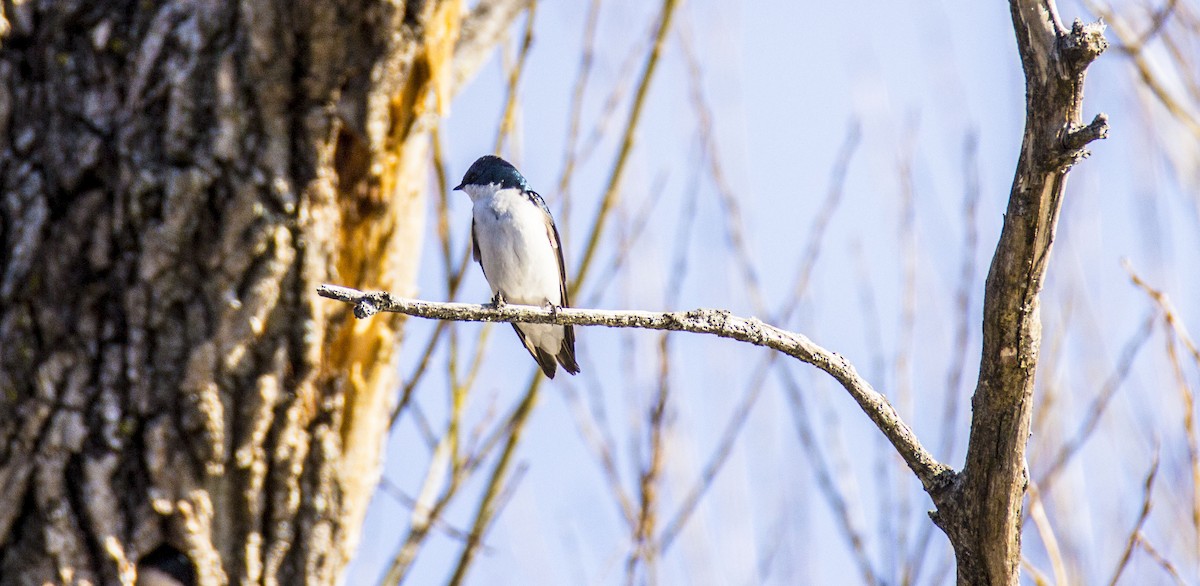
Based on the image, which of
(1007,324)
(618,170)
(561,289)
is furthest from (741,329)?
(561,289)

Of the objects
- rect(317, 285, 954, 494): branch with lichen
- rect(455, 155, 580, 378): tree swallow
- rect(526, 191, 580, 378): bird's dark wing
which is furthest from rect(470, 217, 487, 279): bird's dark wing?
rect(317, 285, 954, 494): branch with lichen

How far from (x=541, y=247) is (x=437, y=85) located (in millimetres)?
718

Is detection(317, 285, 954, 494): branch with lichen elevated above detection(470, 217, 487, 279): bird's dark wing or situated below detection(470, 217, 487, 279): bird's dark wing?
below

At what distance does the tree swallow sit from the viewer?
3670mm

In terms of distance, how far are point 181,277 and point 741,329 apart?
176 cm

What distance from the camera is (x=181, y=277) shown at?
9.53 feet

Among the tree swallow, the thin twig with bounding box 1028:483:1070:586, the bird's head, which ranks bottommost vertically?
the thin twig with bounding box 1028:483:1070:586

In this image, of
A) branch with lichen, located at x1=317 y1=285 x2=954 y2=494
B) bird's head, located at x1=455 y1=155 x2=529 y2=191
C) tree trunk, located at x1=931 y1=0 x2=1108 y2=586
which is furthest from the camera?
bird's head, located at x1=455 y1=155 x2=529 y2=191

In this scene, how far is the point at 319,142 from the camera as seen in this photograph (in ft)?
9.95

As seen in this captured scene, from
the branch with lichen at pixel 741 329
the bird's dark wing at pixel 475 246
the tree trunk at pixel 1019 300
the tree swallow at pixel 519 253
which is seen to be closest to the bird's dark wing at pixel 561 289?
the tree swallow at pixel 519 253

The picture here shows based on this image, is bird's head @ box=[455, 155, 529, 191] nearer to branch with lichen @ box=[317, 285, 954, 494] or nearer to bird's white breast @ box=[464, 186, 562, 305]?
bird's white breast @ box=[464, 186, 562, 305]

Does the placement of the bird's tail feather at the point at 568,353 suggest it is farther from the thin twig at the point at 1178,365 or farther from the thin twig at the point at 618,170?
the thin twig at the point at 1178,365

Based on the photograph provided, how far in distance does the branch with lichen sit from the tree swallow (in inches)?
63.7

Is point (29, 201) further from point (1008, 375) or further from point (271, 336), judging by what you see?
point (1008, 375)
